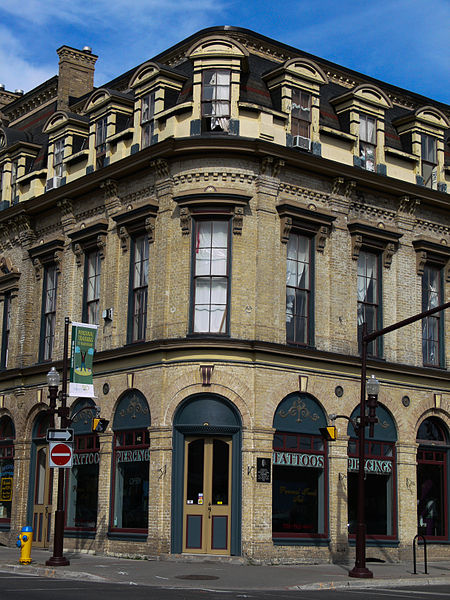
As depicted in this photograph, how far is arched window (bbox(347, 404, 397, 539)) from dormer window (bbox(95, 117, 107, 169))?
11.8 metres

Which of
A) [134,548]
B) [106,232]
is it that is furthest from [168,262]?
[134,548]

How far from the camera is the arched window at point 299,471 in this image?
25719 millimetres

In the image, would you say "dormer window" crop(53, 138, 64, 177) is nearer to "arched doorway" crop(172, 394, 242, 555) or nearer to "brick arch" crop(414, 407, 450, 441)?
"arched doorway" crop(172, 394, 242, 555)

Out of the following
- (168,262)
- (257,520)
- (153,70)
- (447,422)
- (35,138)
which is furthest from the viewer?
(35,138)

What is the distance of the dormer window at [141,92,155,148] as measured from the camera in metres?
28.3

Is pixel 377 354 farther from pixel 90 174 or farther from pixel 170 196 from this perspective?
pixel 90 174

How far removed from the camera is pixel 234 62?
27000 mm

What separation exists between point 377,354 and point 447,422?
3.76 meters

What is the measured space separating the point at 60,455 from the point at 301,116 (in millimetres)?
12820

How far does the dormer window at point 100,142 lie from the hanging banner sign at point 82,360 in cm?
637

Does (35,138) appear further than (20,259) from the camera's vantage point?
Yes

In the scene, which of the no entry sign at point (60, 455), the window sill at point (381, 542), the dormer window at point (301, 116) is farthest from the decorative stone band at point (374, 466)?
the dormer window at point (301, 116)

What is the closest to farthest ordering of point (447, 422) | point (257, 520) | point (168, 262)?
point (257, 520) < point (168, 262) < point (447, 422)

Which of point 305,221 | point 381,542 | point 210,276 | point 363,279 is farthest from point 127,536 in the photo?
point 363,279
